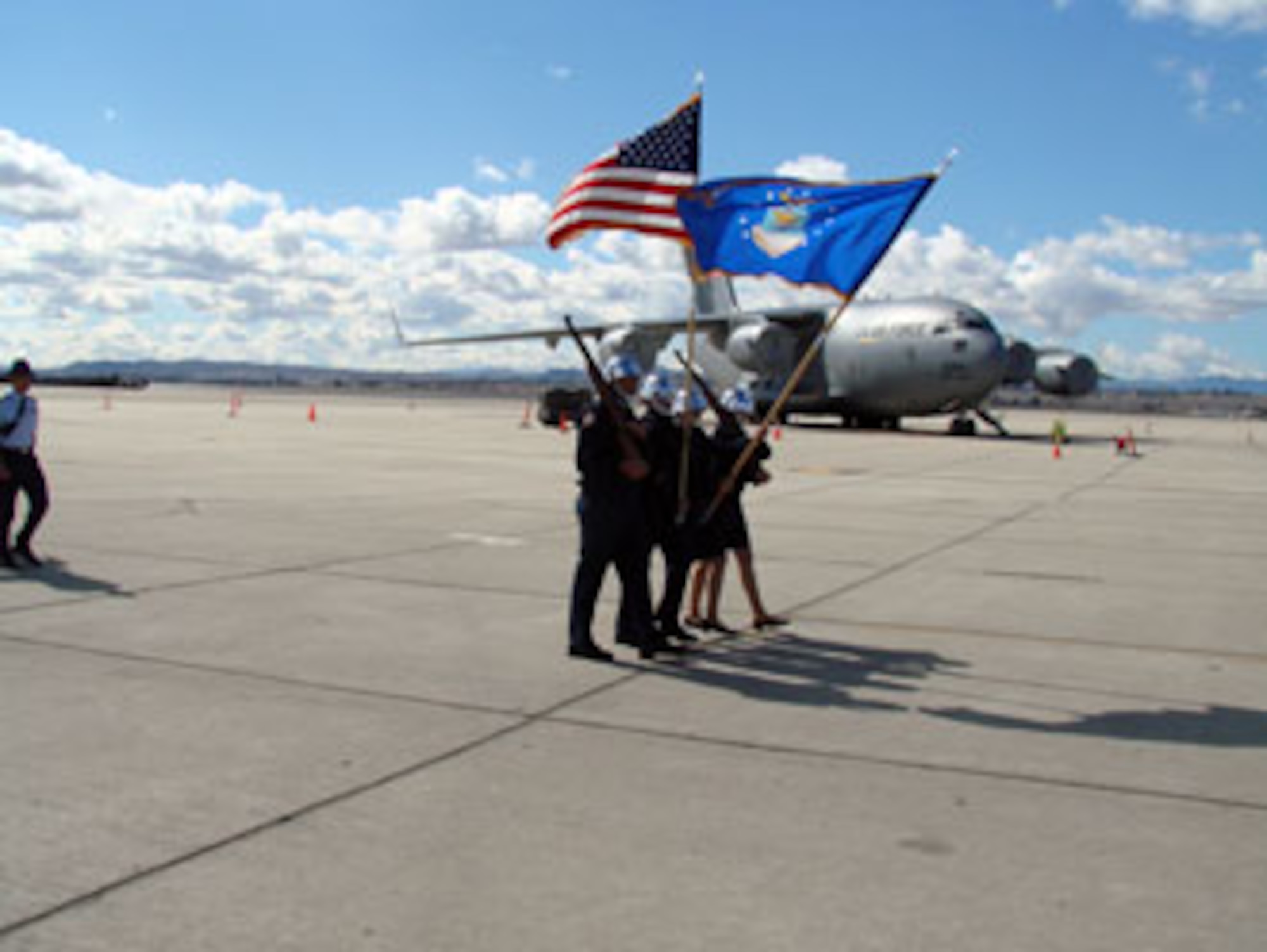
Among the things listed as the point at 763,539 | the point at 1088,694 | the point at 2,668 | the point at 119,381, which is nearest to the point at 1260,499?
the point at 763,539

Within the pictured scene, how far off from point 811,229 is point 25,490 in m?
6.62

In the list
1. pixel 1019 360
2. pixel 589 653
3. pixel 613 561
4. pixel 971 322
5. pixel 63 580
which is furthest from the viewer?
pixel 1019 360

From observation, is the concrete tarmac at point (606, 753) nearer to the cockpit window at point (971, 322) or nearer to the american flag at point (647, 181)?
the american flag at point (647, 181)

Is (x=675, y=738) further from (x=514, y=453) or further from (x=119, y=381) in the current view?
(x=119, y=381)

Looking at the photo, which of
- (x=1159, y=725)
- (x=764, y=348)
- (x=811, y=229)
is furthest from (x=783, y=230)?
(x=764, y=348)

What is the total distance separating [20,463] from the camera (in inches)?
410

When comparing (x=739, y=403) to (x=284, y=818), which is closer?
(x=284, y=818)

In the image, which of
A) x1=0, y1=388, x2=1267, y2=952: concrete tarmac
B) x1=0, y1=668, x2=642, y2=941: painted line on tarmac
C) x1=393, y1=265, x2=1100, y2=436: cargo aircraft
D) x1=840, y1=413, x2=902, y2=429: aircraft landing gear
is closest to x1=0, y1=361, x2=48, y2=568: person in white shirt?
x1=0, y1=388, x2=1267, y2=952: concrete tarmac

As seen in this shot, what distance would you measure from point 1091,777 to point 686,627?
378 centimetres

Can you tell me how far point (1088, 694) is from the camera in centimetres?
680

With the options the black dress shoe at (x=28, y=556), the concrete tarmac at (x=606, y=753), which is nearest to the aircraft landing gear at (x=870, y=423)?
→ the concrete tarmac at (x=606, y=753)

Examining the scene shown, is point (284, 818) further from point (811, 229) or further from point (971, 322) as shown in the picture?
point (971, 322)

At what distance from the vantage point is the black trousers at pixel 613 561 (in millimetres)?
7586

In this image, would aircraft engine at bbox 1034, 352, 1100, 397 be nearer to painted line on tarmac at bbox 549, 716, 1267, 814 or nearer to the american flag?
the american flag
